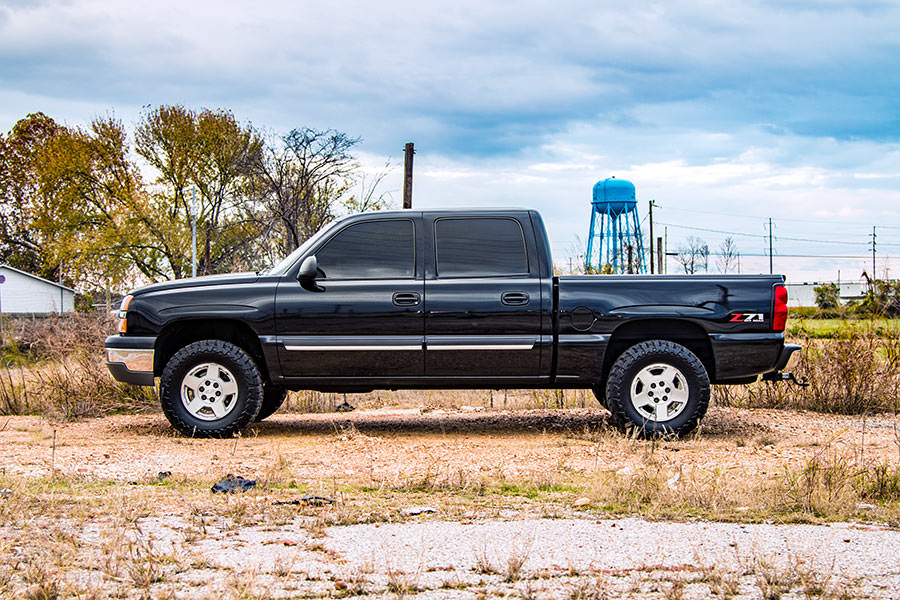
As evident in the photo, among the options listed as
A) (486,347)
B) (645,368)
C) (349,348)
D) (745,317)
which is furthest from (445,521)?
(745,317)

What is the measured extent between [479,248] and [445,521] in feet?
13.6

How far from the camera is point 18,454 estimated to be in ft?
25.0

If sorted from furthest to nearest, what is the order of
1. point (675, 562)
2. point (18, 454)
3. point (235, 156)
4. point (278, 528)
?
1. point (235, 156)
2. point (18, 454)
3. point (278, 528)
4. point (675, 562)

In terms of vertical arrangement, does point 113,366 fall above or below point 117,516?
above

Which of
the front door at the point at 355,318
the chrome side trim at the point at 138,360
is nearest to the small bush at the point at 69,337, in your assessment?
the chrome side trim at the point at 138,360

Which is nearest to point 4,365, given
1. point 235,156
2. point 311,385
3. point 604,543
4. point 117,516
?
point 311,385

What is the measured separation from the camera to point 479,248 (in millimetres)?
8656

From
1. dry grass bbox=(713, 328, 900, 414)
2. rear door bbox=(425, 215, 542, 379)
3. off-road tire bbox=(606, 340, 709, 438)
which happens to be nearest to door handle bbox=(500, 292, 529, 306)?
rear door bbox=(425, 215, 542, 379)

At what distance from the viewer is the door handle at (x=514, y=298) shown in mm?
8383

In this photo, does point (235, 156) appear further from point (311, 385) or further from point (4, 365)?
point (311, 385)

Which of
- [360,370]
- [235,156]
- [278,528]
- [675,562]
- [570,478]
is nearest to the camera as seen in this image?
[675,562]

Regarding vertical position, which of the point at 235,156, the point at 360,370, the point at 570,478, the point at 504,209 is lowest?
the point at 570,478

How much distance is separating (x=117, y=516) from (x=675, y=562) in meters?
2.87

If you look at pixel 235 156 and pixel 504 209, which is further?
pixel 235 156
